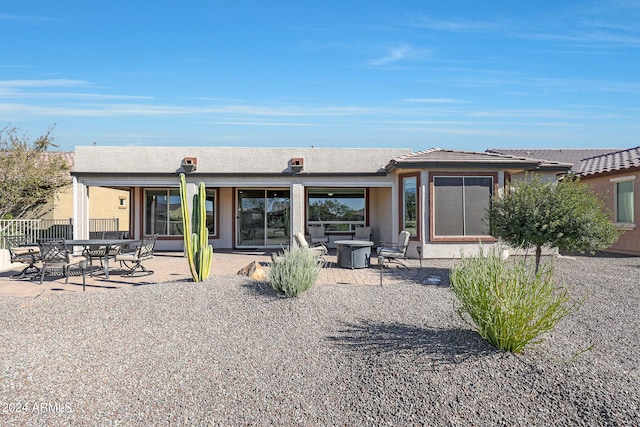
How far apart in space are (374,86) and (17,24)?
1195 centimetres

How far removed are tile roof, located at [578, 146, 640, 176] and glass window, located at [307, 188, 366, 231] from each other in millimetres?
10297

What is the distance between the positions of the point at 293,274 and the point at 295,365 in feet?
8.31

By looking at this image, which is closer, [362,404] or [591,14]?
[362,404]

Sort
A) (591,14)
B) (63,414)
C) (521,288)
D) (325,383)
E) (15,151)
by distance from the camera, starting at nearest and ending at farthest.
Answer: (63,414)
(325,383)
(521,288)
(591,14)
(15,151)

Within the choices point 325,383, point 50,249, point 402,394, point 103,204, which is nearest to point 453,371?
point 402,394

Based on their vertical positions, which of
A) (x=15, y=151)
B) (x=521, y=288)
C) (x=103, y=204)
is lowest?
(x=521, y=288)

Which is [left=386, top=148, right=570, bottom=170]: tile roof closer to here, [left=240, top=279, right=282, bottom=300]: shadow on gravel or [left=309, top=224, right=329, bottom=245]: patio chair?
[left=309, top=224, right=329, bottom=245]: patio chair

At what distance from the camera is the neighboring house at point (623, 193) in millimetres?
14688

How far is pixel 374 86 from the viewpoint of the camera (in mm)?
13828

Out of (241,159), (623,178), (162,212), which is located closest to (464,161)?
(623,178)

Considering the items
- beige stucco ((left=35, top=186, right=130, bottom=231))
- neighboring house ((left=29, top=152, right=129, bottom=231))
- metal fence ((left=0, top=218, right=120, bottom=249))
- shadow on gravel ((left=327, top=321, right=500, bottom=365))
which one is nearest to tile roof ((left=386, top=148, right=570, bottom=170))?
shadow on gravel ((left=327, top=321, right=500, bottom=365))

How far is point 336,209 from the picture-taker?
698 inches

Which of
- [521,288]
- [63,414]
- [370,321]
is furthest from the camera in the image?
[370,321]

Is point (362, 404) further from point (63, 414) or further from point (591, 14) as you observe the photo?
point (591, 14)
